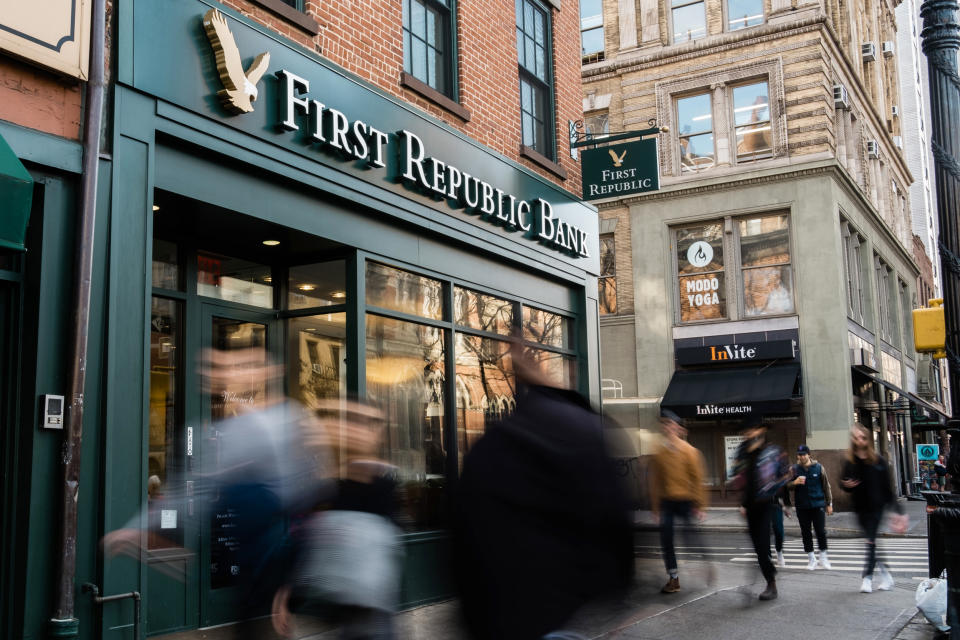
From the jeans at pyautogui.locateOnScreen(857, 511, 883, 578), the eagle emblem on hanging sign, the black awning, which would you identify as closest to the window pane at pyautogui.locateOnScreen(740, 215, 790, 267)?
the black awning

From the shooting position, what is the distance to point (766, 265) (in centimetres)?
2572

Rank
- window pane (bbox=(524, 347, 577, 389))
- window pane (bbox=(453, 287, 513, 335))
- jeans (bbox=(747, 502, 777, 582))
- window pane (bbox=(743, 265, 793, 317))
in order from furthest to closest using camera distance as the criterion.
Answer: window pane (bbox=(743, 265, 793, 317)) < window pane (bbox=(524, 347, 577, 389)) < window pane (bbox=(453, 287, 513, 335)) < jeans (bbox=(747, 502, 777, 582))

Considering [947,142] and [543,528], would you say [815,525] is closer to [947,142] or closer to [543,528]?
[947,142]

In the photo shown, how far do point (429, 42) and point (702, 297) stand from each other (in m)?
17.8

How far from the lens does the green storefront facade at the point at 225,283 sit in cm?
568

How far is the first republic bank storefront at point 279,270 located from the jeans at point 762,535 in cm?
255

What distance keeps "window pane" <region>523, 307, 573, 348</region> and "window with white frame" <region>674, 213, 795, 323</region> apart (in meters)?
14.4

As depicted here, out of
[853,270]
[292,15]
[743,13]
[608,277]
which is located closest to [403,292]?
[292,15]

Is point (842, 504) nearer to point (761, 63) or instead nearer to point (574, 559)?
point (761, 63)

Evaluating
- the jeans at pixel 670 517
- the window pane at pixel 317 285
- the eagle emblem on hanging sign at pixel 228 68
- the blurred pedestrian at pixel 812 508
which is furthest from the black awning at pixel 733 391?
the eagle emblem on hanging sign at pixel 228 68

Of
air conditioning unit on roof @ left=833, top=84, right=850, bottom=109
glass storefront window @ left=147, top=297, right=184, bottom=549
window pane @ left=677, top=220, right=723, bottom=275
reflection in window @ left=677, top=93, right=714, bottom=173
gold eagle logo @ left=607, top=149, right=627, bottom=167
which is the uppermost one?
air conditioning unit on roof @ left=833, top=84, right=850, bottom=109

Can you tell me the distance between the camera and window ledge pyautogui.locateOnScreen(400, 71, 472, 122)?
9383 millimetres

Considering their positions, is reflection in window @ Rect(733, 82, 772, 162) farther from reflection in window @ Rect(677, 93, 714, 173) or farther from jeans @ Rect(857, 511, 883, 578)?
jeans @ Rect(857, 511, 883, 578)

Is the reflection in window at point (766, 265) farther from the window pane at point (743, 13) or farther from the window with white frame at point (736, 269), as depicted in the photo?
the window pane at point (743, 13)
